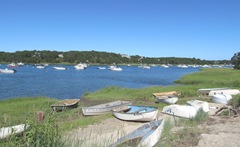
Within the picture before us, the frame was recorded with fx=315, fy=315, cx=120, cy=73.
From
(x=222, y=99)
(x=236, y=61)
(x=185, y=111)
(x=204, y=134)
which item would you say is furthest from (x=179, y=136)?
(x=236, y=61)

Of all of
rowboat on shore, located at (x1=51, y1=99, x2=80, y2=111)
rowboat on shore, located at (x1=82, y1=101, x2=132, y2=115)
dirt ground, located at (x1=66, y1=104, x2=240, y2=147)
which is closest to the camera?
dirt ground, located at (x1=66, y1=104, x2=240, y2=147)

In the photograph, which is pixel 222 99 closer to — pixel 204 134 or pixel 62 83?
pixel 204 134

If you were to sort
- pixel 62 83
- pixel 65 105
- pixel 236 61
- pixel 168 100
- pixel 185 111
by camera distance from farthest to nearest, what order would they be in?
pixel 236 61, pixel 62 83, pixel 168 100, pixel 65 105, pixel 185 111

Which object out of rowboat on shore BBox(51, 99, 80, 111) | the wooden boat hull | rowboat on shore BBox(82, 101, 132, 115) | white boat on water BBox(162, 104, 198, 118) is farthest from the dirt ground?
the wooden boat hull

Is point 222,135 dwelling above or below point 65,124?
above

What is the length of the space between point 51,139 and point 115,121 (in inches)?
563

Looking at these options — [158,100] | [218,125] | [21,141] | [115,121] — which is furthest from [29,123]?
[158,100]

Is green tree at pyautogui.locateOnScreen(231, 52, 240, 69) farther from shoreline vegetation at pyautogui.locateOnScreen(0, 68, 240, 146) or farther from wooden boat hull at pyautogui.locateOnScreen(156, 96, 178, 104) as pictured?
wooden boat hull at pyautogui.locateOnScreen(156, 96, 178, 104)

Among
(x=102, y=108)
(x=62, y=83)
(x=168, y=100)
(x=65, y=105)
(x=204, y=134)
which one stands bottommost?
(x=62, y=83)

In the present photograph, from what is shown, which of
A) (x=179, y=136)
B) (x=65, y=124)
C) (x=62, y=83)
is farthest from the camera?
(x=62, y=83)

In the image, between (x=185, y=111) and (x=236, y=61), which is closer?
(x=185, y=111)

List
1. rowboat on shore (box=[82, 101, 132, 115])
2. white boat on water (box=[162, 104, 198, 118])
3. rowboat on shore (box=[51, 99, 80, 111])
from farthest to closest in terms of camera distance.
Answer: rowboat on shore (box=[51, 99, 80, 111])
rowboat on shore (box=[82, 101, 132, 115])
white boat on water (box=[162, 104, 198, 118])

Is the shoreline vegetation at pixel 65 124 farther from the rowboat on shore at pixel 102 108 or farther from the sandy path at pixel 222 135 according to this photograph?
the rowboat on shore at pixel 102 108

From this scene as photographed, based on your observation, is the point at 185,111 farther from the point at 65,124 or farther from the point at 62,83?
the point at 62,83
